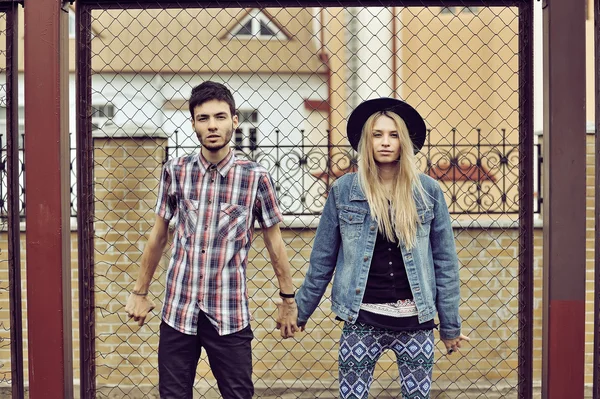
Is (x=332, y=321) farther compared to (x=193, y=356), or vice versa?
(x=332, y=321)

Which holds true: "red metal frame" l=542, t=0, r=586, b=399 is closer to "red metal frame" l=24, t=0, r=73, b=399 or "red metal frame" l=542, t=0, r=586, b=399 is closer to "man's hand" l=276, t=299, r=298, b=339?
"man's hand" l=276, t=299, r=298, b=339

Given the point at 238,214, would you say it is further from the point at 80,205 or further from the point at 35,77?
the point at 35,77

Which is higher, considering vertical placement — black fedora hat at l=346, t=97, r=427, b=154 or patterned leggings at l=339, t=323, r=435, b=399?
black fedora hat at l=346, t=97, r=427, b=154

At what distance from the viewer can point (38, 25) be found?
2.70m

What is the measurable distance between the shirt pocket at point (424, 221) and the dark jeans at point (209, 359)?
0.76 metres

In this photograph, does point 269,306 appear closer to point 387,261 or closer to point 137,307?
point 137,307

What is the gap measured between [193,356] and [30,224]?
80 centimetres

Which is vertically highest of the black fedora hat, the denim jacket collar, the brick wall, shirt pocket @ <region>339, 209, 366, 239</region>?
the black fedora hat

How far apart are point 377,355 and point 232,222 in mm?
750

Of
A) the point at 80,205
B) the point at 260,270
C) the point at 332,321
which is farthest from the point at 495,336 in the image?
the point at 80,205

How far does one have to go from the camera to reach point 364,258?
2697mm

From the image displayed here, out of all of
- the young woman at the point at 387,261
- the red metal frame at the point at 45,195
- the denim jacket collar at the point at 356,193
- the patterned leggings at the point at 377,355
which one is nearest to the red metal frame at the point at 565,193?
the young woman at the point at 387,261

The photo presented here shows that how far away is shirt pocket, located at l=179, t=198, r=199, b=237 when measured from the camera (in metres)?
2.67

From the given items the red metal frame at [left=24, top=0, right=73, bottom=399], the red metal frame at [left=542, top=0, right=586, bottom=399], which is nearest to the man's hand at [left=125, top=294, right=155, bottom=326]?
the red metal frame at [left=24, top=0, right=73, bottom=399]
